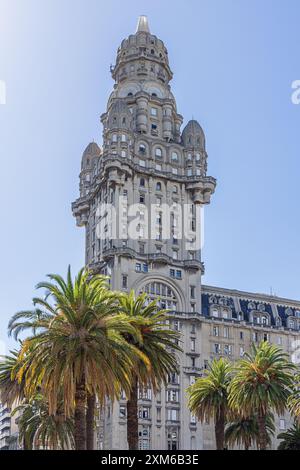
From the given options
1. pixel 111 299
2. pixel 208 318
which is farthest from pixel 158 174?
pixel 111 299

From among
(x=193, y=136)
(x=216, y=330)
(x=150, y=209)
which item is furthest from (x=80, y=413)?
(x=193, y=136)

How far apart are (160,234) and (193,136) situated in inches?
871

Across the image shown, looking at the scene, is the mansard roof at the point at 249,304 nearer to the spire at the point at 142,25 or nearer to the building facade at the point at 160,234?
the building facade at the point at 160,234

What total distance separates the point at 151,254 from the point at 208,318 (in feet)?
56.5

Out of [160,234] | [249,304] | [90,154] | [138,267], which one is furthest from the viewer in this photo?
[90,154]

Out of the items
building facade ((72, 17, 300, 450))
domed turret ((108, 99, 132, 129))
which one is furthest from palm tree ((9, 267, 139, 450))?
domed turret ((108, 99, 132, 129))

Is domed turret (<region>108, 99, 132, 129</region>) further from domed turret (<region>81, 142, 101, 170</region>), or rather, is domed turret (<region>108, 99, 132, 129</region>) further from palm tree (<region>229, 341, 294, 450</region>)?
palm tree (<region>229, 341, 294, 450</region>)

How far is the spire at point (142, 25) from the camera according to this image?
147750 millimetres

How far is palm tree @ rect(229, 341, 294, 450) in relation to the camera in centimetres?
7050

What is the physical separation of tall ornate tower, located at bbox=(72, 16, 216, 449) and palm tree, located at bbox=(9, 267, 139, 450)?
61970 mm

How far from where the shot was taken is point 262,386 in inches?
2800

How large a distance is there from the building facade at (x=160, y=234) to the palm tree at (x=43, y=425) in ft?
110

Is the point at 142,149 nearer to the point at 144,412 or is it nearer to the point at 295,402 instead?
the point at 144,412

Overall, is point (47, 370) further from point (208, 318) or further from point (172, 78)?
point (172, 78)
